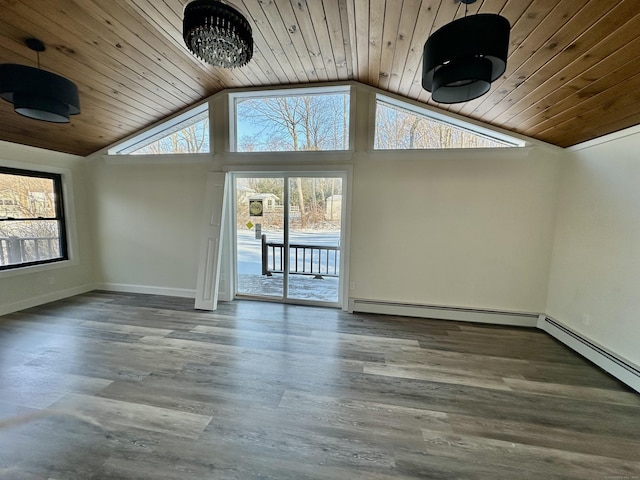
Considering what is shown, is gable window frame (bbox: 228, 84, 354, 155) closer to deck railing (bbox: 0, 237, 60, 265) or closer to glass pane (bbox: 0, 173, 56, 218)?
glass pane (bbox: 0, 173, 56, 218)

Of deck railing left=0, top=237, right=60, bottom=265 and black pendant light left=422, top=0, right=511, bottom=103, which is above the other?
black pendant light left=422, top=0, right=511, bottom=103

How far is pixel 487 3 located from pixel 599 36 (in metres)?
0.72

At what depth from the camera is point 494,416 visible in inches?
76.0

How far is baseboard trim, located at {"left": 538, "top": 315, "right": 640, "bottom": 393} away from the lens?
90.9 inches

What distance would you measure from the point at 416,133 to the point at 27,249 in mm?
5849

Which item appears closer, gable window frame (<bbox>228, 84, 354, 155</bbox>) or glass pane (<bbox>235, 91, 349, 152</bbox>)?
gable window frame (<bbox>228, 84, 354, 155</bbox>)

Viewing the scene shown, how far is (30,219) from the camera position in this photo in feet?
12.8

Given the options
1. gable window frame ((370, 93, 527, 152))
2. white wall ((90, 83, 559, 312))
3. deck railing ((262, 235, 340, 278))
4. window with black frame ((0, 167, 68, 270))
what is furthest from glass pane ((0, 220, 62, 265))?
gable window frame ((370, 93, 527, 152))

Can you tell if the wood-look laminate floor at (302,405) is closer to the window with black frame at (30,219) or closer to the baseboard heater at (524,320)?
the baseboard heater at (524,320)

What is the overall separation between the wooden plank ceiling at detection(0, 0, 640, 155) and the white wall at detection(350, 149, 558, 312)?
55cm

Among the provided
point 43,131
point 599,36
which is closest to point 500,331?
point 599,36

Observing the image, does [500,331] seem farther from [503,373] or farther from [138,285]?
[138,285]

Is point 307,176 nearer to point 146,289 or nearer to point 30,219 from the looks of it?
point 146,289

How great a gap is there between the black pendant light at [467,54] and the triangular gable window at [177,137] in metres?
3.57
